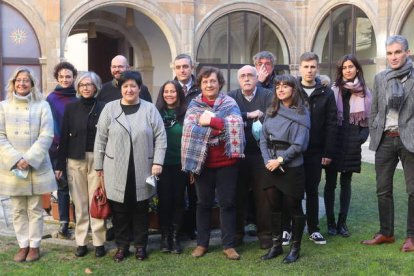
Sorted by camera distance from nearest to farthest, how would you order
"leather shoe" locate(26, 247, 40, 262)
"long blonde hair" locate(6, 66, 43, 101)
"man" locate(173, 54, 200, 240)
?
"long blonde hair" locate(6, 66, 43, 101) → "leather shoe" locate(26, 247, 40, 262) → "man" locate(173, 54, 200, 240)

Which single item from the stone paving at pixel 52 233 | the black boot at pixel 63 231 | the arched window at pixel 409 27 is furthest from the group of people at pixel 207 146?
the arched window at pixel 409 27

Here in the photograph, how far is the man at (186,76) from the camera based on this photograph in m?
5.05

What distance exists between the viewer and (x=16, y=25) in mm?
12969

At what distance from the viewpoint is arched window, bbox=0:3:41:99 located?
42.3 ft

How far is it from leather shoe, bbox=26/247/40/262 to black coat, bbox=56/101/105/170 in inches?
34.9

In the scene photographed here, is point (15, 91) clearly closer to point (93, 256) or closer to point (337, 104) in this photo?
point (93, 256)

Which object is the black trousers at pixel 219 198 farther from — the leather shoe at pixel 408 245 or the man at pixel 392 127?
the leather shoe at pixel 408 245

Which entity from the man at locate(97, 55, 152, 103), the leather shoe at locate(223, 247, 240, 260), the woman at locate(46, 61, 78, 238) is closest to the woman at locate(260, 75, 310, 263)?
the leather shoe at locate(223, 247, 240, 260)

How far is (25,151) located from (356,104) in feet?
10.4

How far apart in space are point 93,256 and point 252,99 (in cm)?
208

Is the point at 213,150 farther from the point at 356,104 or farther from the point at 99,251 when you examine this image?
the point at 356,104

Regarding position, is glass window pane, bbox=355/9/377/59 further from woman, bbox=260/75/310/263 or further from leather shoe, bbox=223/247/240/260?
leather shoe, bbox=223/247/240/260

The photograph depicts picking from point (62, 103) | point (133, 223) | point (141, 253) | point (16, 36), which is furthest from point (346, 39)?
point (141, 253)

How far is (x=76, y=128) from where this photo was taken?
4.85 meters
